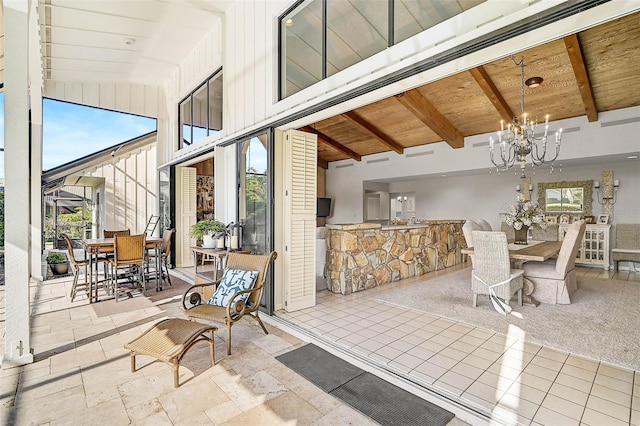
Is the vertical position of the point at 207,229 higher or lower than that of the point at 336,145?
lower

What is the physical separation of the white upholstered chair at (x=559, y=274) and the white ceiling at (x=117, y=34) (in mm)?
5947

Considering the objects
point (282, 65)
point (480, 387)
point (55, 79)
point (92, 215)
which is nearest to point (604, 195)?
point (480, 387)

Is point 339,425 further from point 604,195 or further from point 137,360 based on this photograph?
point 604,195

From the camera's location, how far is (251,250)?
14.8 feet

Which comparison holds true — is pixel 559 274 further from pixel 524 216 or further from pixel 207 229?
pixel 207 229

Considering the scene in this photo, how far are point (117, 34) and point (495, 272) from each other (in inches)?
266

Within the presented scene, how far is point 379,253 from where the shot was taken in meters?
5.61

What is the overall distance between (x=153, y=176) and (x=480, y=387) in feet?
31.0

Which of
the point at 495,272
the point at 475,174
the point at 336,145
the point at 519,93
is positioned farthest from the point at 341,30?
the point at 475,174

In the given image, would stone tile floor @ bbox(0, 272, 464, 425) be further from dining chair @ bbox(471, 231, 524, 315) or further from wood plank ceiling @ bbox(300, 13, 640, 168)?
wood plank ceiling @ bbox(300, 13, 640, 168)

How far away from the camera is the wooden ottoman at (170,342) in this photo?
242 centimetres

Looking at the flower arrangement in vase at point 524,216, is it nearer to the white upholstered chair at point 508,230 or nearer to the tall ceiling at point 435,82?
the tall ceiling at point 435,82

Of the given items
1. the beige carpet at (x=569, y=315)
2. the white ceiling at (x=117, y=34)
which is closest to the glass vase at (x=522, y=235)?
the beige carpet at (x=569, y=315)

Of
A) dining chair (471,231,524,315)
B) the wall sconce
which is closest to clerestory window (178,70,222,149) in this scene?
dining chair (471,231,524,315)
